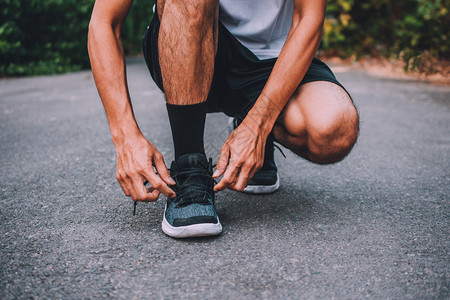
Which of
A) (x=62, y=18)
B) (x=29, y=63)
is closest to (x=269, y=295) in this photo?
(x=29, y=63)

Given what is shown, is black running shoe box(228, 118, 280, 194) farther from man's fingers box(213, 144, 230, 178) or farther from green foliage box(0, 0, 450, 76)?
green foliage box(0, 0, 450, 76)

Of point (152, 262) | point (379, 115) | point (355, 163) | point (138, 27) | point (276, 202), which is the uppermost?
point (152, 262)

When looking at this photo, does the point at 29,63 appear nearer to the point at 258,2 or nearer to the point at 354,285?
the point at 258,2

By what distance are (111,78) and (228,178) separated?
1.70ft

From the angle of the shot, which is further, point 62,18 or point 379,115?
point 62,18

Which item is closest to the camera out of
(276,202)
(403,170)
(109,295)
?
(109,295)

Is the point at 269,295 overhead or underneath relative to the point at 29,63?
overhead

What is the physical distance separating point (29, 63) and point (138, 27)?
2.97 m

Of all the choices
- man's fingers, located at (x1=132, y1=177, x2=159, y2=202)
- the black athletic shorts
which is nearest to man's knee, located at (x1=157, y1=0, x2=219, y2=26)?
the black athletic shorts

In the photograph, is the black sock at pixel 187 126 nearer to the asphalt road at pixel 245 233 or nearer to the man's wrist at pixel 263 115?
the man's wrist at pixel 263 115

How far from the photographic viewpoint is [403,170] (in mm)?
2047

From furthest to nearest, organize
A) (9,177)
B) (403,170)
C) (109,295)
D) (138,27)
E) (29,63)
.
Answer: (138,27)
(29,63)
(403,170)
(9,177)
(109,295)

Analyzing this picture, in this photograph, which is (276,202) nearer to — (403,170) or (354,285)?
(354,285)

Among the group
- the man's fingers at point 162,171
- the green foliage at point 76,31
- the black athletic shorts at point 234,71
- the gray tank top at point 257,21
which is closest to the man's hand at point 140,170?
the man's fingers at point 162,171
